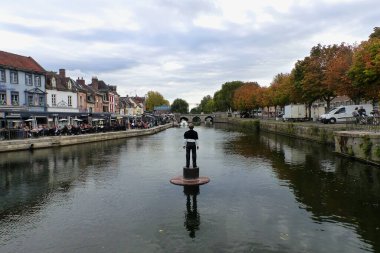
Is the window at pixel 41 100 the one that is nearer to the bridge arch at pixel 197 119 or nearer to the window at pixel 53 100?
the window at pixel 53 100

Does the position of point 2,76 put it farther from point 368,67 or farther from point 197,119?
point 197,119

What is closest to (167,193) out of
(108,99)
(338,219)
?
(338,219)

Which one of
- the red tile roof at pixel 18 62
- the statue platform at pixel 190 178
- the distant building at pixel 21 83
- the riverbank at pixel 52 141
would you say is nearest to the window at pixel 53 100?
the distant building at pixel 21 83

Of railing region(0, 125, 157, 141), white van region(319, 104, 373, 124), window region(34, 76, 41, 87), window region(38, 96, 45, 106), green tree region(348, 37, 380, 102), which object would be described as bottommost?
railing region(0, 125, 157, 141)

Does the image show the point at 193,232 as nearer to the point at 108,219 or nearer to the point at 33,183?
the point at 108,219

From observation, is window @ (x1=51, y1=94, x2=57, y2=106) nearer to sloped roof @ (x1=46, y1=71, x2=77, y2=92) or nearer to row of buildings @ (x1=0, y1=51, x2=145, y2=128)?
row of buildings @ (x1=0, y1=51, x2=145, y2=128)

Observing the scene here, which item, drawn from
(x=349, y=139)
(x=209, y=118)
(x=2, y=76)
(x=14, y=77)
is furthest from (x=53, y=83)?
(x=209, y=118)

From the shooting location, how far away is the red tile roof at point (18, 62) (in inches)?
1909

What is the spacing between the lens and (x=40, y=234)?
35.2ft

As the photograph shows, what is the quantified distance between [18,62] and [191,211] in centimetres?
4818

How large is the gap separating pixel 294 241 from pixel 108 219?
239 inches

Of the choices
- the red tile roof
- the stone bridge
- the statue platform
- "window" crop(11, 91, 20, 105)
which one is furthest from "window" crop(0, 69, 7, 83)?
the stone bridge

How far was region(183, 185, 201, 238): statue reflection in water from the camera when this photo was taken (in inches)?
442

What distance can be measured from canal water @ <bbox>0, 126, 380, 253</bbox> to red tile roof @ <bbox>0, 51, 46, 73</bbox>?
1212 inches
